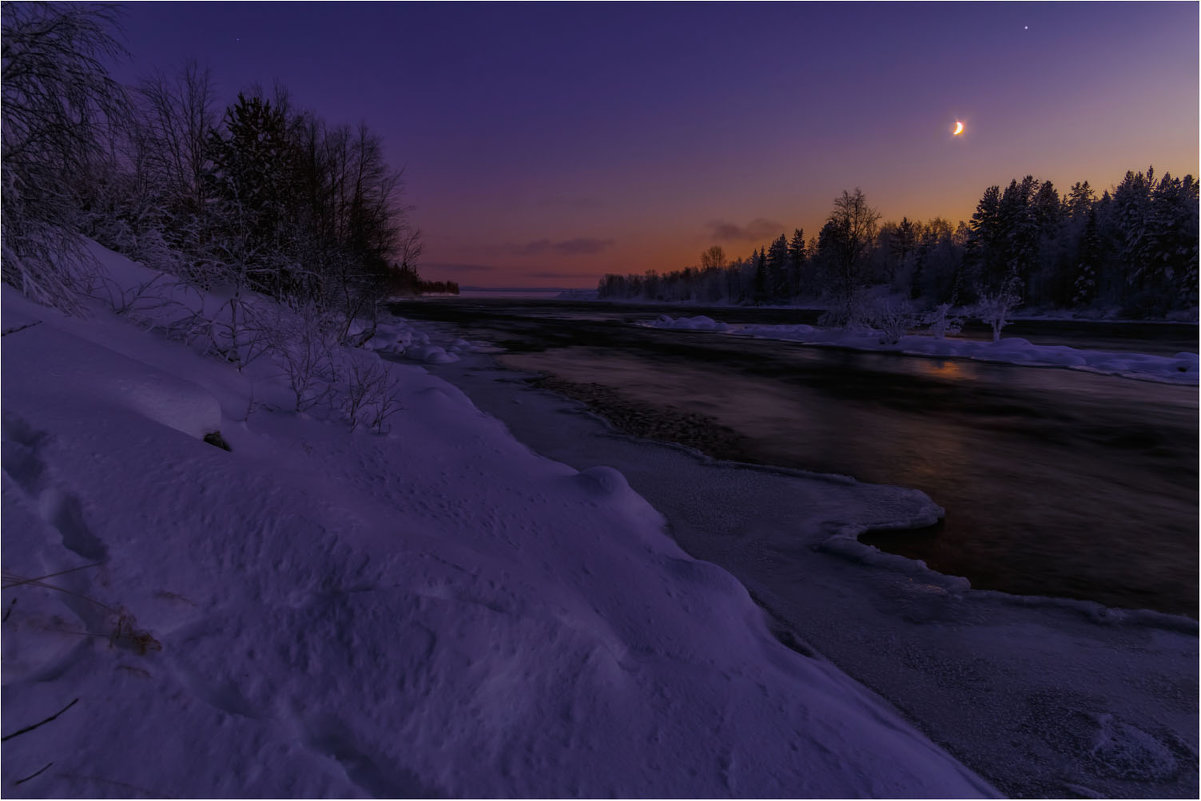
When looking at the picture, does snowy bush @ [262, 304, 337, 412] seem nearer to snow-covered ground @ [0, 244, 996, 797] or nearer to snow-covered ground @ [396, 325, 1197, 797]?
snow-covered ground @ [0, 244, 996, 797]

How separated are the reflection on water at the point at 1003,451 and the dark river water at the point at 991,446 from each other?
0.10 ft

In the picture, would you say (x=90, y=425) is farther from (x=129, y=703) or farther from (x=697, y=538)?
(x=697, y=538)

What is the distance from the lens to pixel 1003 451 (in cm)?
1021

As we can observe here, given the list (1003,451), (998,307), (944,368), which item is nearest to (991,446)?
(1003,451)

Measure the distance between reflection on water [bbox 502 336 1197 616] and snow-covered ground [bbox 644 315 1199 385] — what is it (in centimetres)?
214

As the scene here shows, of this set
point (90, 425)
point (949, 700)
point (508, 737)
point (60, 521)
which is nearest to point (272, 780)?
point (508, 737)

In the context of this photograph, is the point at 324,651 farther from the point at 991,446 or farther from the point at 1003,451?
the point at 991,446

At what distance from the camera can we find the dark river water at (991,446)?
5.80m

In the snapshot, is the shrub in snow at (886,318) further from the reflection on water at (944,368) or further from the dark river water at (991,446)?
the dark river water at (991,446)

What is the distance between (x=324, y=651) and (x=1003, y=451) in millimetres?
11521

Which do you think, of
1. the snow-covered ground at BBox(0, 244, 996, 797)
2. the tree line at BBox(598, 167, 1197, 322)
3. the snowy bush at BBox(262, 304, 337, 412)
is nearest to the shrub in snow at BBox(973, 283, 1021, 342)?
the tree line at BBox(598, 167, 1197, 322)

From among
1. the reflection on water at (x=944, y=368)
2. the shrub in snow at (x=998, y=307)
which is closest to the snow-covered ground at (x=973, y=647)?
the reflection on water at (x=944, y=368)

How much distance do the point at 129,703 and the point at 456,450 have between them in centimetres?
433

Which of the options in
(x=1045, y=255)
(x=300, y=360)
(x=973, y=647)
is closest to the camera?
(x=973, y=647)
